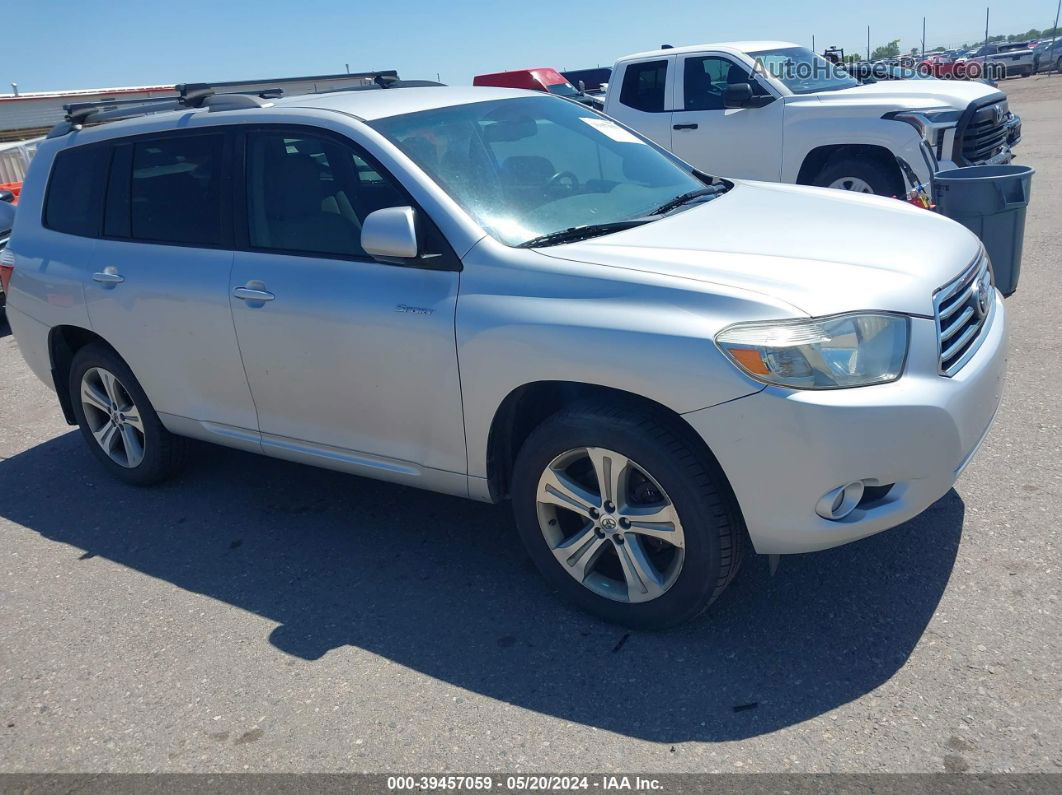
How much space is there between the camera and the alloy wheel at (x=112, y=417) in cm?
503

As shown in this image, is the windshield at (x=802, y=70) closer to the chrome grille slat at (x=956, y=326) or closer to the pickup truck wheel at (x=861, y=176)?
the pickup truck wheel at (x=861, y=176)

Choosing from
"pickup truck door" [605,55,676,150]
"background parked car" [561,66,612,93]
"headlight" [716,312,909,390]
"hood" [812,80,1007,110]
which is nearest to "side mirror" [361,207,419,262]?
"headlight" [716,312,909,390]

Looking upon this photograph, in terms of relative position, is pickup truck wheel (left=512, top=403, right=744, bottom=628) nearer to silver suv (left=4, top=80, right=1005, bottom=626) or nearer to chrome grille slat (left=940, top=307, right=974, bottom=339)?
silver suv (left=4, top=80, right=1005, bottom=626)

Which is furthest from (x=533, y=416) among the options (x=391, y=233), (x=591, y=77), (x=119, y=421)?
(x=591, y=77)

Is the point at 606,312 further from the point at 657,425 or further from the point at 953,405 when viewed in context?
the point at 953,405

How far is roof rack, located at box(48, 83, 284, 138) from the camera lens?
446 centimetres

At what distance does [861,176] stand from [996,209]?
10.4 feet

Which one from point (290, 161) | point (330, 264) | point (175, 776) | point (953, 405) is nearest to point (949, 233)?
point (953, 405)

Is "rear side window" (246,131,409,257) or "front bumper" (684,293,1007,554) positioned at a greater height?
"rear side window" (246,131,409,257)

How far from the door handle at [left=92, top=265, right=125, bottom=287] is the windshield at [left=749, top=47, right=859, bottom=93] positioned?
23.3ft

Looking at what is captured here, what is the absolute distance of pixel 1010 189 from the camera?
5852mm

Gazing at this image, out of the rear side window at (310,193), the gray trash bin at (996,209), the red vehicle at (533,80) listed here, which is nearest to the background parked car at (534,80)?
the red vehicle at (533,80)

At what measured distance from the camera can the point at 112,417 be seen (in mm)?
5141

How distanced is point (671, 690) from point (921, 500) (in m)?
1.01
